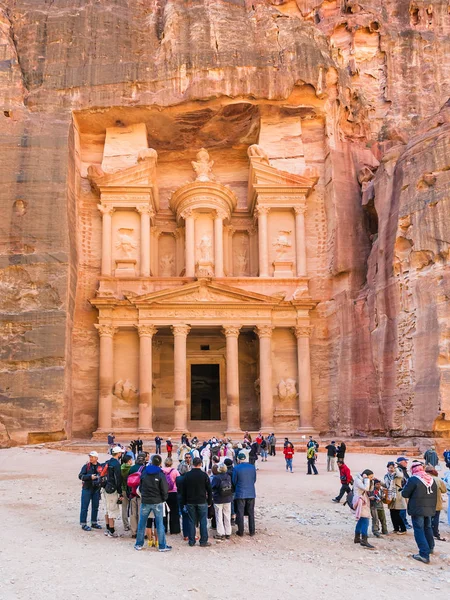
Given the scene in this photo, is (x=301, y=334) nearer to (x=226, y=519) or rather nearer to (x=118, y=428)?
(x=118, y=428)

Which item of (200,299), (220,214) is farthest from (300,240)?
(200,299)

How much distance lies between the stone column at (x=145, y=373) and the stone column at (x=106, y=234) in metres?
4.27

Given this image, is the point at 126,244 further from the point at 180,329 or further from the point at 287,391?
the point at 287,391

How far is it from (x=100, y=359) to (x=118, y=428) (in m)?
3.65

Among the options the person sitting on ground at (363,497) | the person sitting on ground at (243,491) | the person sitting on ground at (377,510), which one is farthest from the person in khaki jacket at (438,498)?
the person sitting on ground at (243,491)

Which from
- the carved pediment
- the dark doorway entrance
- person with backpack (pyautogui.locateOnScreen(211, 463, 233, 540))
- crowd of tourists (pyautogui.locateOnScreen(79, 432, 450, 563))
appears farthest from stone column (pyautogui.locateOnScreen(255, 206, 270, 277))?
person with backpack (pyautogui.locateOnScreen(211, 463, 233, 540))

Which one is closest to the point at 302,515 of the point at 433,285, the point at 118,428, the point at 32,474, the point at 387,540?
the point at 387,540

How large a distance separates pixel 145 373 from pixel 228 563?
22.5 m

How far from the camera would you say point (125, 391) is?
31.2m

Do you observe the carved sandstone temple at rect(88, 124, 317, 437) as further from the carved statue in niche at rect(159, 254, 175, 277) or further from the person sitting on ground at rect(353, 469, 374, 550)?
the person sitting on ground at rect(353, 469, 374, 550)

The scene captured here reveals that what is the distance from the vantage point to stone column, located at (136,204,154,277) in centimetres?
3297

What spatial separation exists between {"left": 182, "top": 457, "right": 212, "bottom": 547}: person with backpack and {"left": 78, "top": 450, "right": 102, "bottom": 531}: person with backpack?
5.74 feet

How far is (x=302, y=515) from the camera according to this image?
12.2 meters

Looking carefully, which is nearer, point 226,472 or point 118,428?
point 226,472
